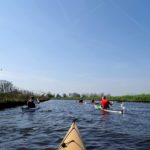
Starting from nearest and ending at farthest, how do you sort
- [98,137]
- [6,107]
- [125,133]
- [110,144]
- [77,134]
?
[77,134] < [110,144] < [98,137] < [125,133] < [6,107]

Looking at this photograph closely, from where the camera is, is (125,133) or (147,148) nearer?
(147,148)

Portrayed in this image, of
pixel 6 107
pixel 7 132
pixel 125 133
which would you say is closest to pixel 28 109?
pixel 6 107

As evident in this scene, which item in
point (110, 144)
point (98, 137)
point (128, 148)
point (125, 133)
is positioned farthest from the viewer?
point (125, 133)

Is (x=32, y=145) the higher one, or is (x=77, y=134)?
(x=77, y=134)

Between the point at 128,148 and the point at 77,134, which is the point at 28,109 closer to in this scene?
the point at 128,148

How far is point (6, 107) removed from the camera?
43.3 metres

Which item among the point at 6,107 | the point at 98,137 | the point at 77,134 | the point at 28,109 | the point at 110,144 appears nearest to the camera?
the point at 77,134

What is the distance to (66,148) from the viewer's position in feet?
27.1

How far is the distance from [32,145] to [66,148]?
6.22 m

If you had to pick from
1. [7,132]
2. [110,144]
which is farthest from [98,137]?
[7,132]

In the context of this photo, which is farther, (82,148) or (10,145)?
(10,145)

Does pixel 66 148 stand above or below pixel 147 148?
above

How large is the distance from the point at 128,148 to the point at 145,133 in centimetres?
515

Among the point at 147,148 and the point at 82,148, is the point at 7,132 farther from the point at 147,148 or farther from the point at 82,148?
the point at 82,148
